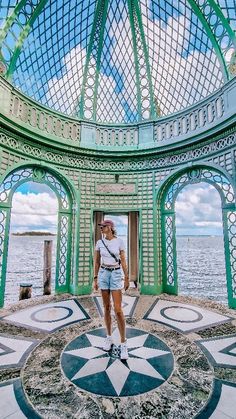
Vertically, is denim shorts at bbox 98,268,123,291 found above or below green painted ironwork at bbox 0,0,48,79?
below

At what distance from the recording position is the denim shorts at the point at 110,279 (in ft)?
11.5

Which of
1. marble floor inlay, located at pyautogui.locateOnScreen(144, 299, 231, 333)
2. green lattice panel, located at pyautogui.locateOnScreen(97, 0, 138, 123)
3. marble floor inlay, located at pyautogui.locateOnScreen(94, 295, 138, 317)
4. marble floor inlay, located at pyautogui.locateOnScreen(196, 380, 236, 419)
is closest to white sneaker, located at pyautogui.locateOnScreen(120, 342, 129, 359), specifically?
marble floor inlay, located at pyautogui.locateOnScreen(196, 380, 236, 419)

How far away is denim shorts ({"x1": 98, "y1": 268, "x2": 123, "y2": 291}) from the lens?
3516 millimetres

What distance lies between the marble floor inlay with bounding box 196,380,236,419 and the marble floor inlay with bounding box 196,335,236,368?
0.52m

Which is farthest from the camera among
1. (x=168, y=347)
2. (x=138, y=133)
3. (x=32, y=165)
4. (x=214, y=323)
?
(x=138, y=133)

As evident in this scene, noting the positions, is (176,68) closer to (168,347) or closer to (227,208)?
(227,208)

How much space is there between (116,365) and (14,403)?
55.7 inches

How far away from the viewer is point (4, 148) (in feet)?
20.5

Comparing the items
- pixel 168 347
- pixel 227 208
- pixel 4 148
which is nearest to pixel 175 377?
pixel 168 347

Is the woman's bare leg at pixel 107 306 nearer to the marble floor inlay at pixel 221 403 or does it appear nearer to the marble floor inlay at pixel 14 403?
the marble floor inlay at pixel 14 403

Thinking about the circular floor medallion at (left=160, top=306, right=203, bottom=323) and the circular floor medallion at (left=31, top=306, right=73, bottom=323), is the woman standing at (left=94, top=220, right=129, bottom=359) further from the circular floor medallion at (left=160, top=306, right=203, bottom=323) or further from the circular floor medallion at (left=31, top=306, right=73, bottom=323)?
the circular floor medallion at (left=160, top=306, right=203, bottom=323)

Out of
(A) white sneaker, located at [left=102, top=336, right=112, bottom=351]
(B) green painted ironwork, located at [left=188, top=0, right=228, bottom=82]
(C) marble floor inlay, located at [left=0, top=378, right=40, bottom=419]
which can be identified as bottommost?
(C) marble floor inlay, located at [left=0, top=378, right=40, bottom=419]

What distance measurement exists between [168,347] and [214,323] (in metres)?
1.76

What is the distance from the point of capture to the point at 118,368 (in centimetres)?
325
